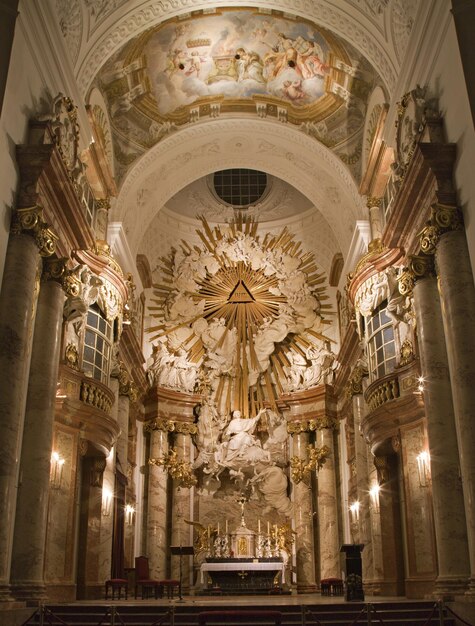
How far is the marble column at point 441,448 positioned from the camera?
10.8 metres

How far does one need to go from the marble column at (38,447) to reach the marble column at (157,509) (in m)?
10.3

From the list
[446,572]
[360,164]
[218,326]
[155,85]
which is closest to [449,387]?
[446,572]

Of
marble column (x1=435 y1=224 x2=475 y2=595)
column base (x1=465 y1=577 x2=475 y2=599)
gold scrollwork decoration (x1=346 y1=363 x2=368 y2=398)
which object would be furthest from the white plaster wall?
gold scrollwork decoration (x1=346 y1=363 x2=368 y2=398)

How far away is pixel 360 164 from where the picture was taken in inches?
784

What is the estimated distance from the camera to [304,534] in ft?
72.2

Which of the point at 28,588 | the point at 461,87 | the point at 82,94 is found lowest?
the point at 28,588

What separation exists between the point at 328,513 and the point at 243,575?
11.5ft

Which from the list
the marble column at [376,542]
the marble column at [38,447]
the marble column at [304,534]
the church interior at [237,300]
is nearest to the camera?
the marble column at [38,447]

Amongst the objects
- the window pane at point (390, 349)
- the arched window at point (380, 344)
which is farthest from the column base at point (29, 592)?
the window pane at point (390, 349)

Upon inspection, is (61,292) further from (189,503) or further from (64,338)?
(189,503)

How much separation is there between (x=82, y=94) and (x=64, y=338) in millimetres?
5207

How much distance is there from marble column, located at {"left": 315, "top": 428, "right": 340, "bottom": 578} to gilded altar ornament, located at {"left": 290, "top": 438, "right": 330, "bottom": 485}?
0.15m

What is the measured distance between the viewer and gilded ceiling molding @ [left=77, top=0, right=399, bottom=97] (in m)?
15.5

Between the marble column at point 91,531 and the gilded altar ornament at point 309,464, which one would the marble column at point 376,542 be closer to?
the gilded altar ornament at point 309,464
